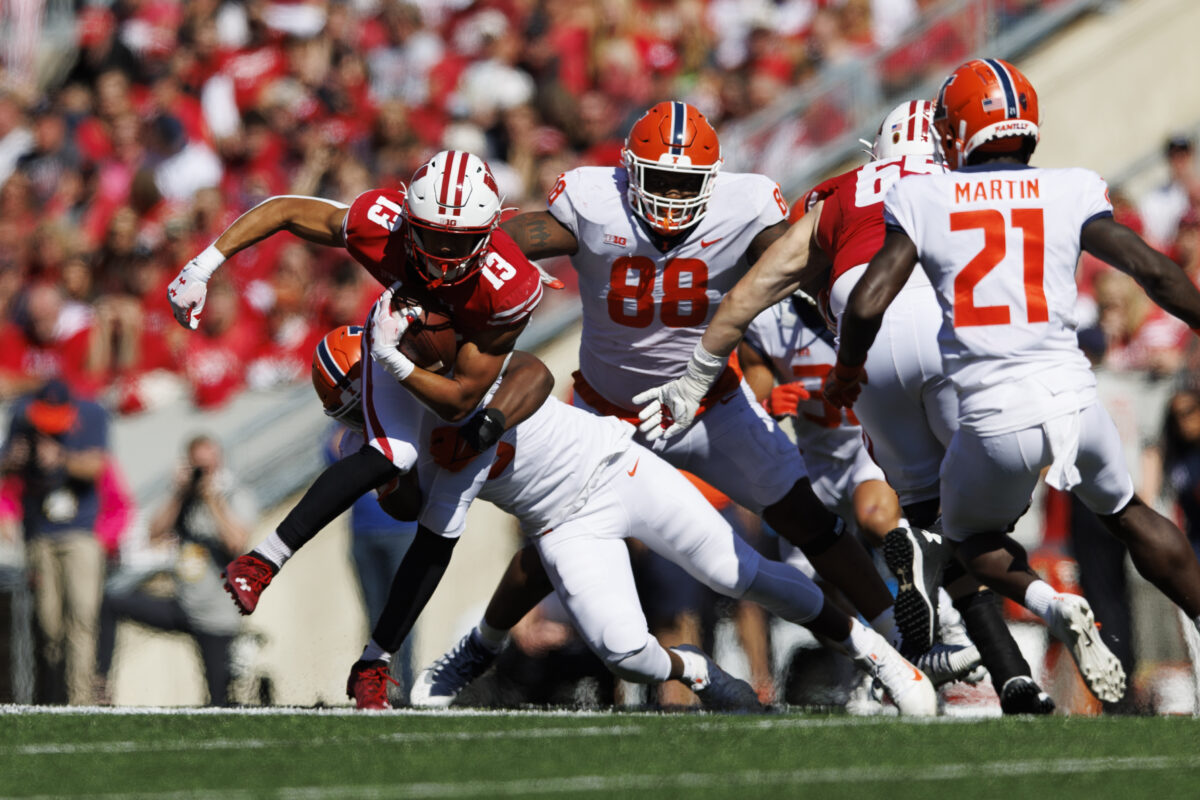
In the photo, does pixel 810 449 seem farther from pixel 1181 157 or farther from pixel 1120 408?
pixel 1181 157

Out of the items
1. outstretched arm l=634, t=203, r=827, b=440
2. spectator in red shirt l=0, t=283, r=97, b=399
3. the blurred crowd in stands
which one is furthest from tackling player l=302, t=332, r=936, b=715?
spectator in red shirt l=0, t=283, r=97, b=399

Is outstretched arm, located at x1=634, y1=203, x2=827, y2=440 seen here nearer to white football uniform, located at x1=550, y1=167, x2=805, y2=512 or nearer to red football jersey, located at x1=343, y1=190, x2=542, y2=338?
white football uniform, located at x1=550, y1=167, x2=805, y2=512

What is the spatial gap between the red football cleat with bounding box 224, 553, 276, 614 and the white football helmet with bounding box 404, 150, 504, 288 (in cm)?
111

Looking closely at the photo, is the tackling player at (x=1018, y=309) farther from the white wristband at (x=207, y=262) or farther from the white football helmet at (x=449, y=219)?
the white wristband at (x=207, y=262)

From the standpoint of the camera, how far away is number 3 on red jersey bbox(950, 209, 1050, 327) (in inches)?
214

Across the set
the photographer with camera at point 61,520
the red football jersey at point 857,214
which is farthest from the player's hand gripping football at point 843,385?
the photographer with camera at point 61,520

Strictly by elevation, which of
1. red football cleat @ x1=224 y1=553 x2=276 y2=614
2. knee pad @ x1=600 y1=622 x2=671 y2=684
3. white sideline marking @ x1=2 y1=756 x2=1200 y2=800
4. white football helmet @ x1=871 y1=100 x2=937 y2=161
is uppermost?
white football helmet @ x1=871 y1=100 x2=937 y2=161

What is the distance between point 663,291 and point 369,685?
1.82 m

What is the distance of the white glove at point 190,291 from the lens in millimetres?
6469

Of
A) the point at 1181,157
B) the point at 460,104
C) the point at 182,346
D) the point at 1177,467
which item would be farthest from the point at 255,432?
the point at 1181,157

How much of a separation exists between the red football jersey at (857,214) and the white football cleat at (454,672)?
203cm

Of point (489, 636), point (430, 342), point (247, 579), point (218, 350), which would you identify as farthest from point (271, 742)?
point (218, 350)

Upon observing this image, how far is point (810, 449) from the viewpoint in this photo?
771 centimetres

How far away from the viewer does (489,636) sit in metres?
7.19
